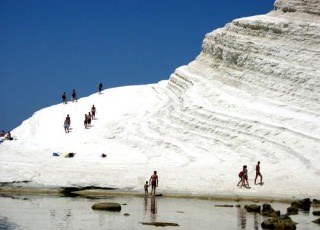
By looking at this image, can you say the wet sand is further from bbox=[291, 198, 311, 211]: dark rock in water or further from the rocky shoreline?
bbox=[291, 198, 311, 211]: dark rock in water

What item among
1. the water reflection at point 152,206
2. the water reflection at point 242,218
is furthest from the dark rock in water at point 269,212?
the water reflection at point 152,206

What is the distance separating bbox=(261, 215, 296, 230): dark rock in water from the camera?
709 inches

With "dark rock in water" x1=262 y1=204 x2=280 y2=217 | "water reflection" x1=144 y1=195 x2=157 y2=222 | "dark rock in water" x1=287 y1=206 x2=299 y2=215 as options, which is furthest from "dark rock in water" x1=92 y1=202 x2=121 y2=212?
"dark rock in water" x1=287 y1=206 x2=299 y2=215

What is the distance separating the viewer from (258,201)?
83.3 ft

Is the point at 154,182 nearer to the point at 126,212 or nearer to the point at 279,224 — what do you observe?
the point at 126,212

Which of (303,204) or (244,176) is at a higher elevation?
(244,176)

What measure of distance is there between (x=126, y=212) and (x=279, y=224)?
5381mm

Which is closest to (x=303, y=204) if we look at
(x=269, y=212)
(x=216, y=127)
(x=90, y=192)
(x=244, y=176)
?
(x=269, y=212)

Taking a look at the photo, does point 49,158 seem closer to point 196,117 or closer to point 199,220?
point 196,117

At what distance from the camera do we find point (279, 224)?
18.1 m

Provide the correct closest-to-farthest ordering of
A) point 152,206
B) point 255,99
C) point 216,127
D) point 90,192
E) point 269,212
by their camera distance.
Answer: point 269,212 → point 152,206 → point 90,192 → point 216,127 → point 255,99

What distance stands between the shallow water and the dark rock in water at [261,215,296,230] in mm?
297

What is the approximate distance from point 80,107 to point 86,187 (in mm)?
17571

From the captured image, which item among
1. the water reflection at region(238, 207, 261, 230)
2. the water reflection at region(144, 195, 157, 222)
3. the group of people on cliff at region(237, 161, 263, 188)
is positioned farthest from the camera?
the group of people on cliff at region(237, 161, 263, 188)
